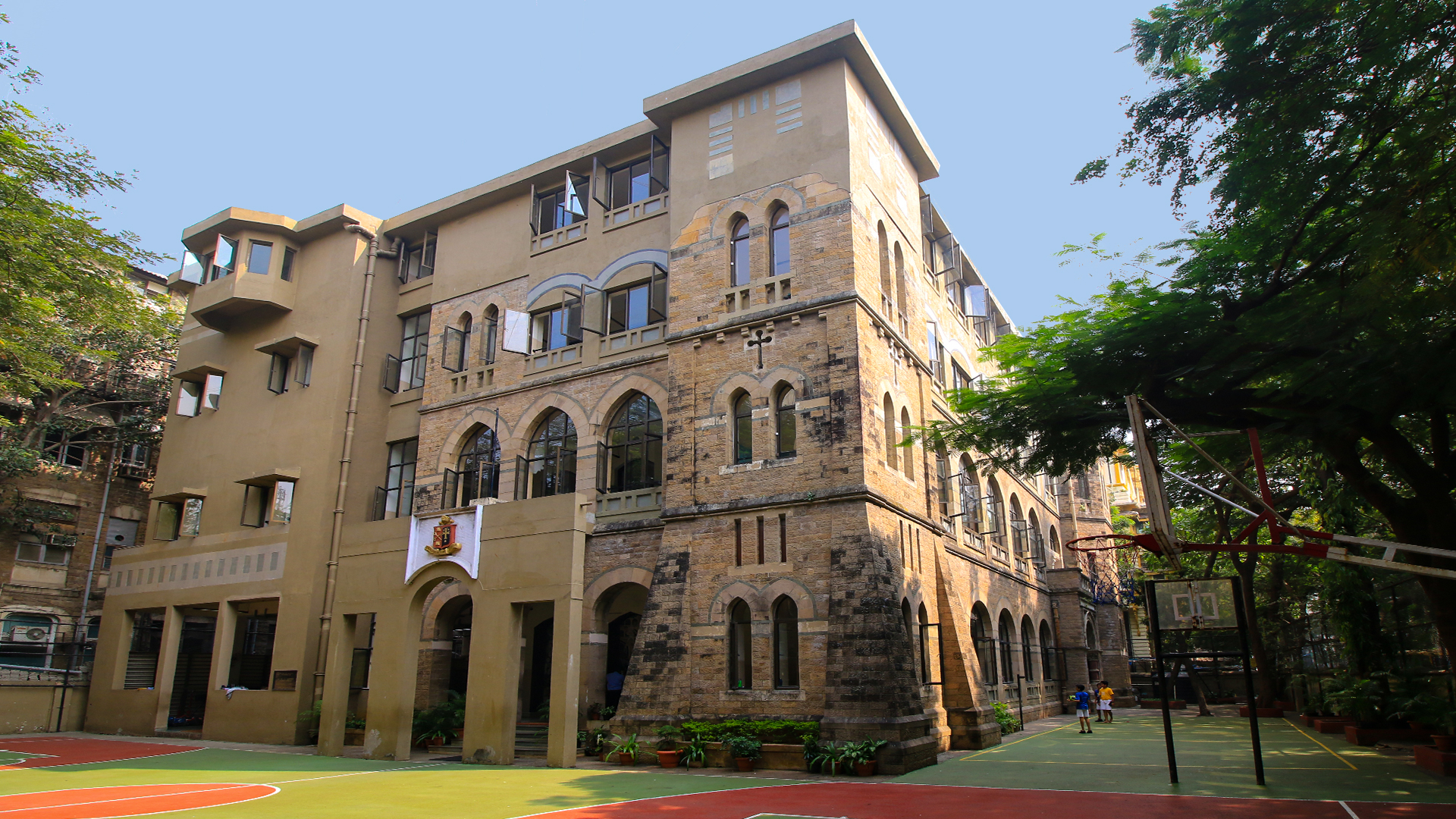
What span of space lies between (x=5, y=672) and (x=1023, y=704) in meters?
28.6

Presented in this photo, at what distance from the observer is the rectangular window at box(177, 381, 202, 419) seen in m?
27.8

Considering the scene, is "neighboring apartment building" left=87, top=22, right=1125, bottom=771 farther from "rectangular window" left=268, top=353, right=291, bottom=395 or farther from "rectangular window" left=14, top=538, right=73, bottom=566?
"rectangular window" left=14, top=538, right=73, bottom=566

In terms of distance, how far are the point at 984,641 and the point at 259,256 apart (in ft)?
79.1

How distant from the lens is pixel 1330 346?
10.8 metres

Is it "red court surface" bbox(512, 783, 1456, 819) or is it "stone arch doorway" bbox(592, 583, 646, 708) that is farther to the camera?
"stone arch doorway" bbox(592, 583, 646, 708)

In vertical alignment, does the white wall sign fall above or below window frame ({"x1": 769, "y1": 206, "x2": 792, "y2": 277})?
below

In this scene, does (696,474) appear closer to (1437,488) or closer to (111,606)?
(1437,488)

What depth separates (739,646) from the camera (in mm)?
17219

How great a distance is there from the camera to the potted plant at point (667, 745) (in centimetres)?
1597

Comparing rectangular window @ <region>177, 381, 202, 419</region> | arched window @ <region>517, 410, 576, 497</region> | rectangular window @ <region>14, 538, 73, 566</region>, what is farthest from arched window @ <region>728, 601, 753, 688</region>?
rectangular window @ <region>14, 538, 73, 566</region>

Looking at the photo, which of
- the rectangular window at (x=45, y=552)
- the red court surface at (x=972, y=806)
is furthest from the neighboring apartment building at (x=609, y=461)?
the rectangular window at (x=45, y=552)

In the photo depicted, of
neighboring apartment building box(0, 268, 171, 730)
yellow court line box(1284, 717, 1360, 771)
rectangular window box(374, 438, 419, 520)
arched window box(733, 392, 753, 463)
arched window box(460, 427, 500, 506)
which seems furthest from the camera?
neighboring apartment building box(0, 268, 171, 730)

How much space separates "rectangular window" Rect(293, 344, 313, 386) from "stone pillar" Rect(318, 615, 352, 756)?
9.65m

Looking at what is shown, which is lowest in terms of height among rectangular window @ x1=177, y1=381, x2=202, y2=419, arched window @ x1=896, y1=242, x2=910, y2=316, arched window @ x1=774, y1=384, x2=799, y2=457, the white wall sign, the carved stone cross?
the white wall sign
